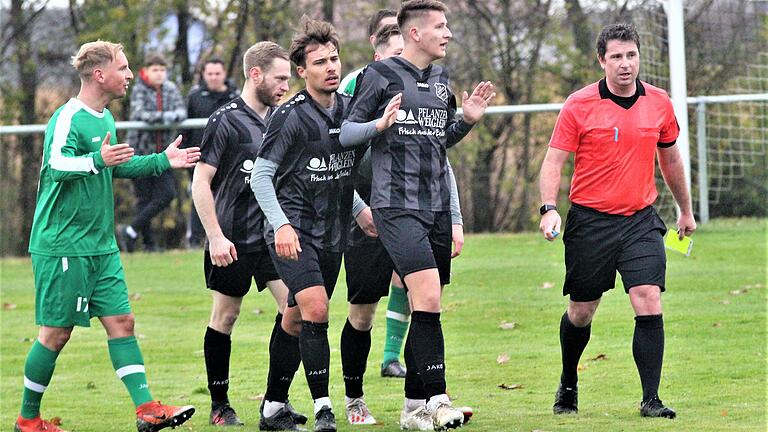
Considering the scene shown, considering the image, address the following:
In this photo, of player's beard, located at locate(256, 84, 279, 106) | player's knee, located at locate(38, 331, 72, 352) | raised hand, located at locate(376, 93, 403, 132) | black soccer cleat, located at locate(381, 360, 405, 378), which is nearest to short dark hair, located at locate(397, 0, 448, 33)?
raised hand, located at locate(376, 93, 403, 132)

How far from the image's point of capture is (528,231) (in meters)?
15.9

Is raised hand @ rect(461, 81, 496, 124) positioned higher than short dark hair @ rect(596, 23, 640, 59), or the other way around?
short dark hair @ rect(596, 23, 640, 59)

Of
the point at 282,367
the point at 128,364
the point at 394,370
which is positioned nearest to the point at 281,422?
the point at 282,367

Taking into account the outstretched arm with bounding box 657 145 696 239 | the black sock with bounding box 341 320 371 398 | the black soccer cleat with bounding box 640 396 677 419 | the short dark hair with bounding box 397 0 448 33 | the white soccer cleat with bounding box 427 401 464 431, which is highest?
the short dark hair with bounding box 397 0 448 33

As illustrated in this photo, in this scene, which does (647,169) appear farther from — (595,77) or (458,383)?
(595,77)

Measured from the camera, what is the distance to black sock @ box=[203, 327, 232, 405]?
23.5 ft

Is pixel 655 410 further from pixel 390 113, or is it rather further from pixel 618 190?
pixel 390 113

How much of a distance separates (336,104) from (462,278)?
610 cm

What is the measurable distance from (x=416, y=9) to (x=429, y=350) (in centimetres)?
170

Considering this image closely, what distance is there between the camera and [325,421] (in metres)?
6.36

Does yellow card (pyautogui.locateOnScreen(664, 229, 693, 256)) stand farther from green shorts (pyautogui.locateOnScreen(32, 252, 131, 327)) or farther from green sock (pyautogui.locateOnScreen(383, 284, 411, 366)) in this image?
green shorts (pyautogui.locateOnScreen(32, 252, 131, 327))

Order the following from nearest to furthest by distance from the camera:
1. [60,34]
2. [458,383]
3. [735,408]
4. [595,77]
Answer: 1. [735,408]
2. [458,383]
3. [595,77]
4. [60,34]

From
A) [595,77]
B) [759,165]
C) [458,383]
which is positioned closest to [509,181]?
[595,77]

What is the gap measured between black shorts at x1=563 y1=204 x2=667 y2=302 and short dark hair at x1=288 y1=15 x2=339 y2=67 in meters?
1.59
